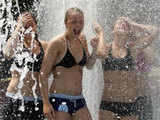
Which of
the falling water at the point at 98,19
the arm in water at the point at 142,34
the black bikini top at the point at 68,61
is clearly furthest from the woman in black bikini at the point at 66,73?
the falling water at the point at 98,19

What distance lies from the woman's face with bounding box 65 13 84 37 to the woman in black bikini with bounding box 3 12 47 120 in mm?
506

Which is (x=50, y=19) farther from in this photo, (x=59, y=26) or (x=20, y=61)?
(x=20, y=61)

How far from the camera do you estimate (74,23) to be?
3.34 metres

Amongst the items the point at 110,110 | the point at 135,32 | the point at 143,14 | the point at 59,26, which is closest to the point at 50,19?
the point at 59,26

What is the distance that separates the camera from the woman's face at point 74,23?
3330mm

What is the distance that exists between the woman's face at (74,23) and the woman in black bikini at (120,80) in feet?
1.28

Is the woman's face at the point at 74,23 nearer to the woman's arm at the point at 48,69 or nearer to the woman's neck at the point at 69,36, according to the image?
the woman's neck at the point at 69,36

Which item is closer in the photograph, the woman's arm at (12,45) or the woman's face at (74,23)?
the woman's face at (74,23)

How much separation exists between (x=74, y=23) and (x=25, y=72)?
79 cm

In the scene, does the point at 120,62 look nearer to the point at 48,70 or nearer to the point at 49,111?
the point at 48,70

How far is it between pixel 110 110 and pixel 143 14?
3403 millimetres

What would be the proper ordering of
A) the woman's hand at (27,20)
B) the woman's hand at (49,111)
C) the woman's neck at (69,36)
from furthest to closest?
the woman's hand at (27,20) < the woman's neck at (69,36) < the woman's hand at (49,111)

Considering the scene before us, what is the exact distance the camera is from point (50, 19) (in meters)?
6.09

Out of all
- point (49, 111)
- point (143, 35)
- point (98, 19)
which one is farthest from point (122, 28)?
point (98, 19)
